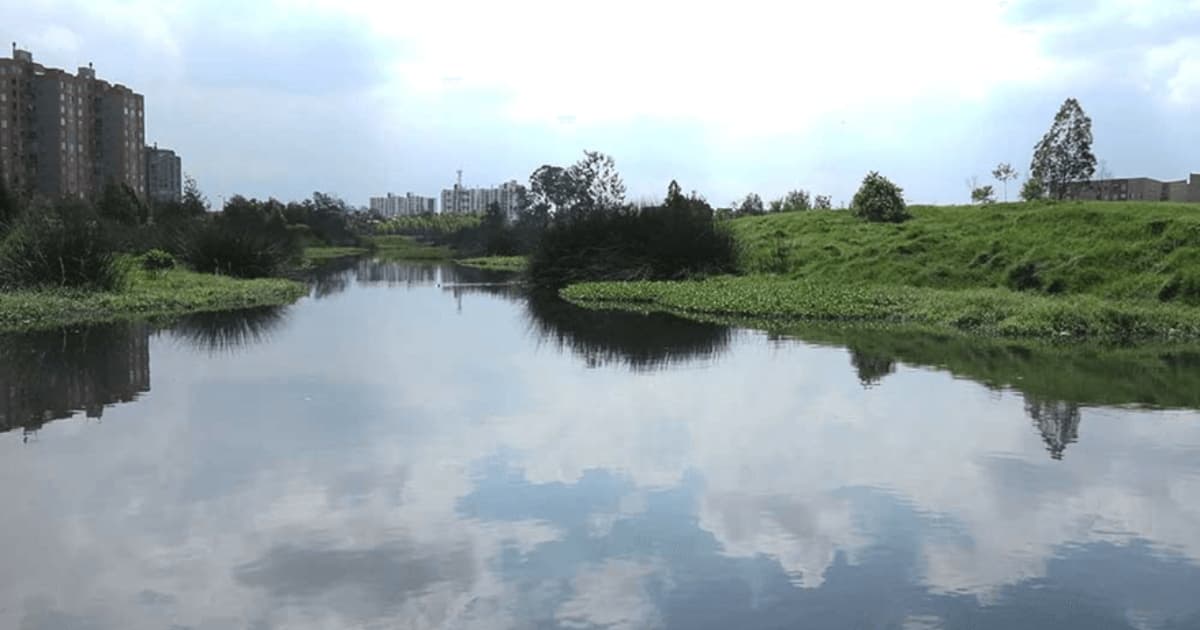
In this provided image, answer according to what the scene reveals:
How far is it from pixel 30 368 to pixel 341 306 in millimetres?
11963

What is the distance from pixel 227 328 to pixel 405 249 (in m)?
68.6

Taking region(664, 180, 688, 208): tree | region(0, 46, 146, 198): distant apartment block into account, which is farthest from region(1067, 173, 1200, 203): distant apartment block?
region(0, 46, 146, 198): distant apartment block

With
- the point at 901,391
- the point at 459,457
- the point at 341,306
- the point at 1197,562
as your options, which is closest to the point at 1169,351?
the point at 901,391

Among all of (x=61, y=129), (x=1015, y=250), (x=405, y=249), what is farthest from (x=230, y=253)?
(x=405, y=249)

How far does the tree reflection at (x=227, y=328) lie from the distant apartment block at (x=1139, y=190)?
90.3ft

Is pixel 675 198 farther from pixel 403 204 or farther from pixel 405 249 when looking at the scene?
pixel 403 204

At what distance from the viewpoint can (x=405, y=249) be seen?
85.2m

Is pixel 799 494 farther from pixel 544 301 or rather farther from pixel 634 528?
pixel 544 301

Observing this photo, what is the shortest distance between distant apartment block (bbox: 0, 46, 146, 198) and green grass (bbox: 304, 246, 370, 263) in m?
13.4

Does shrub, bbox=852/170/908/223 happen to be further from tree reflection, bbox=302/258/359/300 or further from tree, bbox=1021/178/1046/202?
tree reflection, bbox=302/258/359/300

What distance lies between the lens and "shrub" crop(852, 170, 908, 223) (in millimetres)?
31880

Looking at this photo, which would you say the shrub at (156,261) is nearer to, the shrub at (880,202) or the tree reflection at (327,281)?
the tree reflection at (327,281)

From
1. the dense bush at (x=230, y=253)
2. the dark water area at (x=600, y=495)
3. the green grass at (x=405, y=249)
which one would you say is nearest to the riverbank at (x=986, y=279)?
the dark water area at (x=600, y=495)

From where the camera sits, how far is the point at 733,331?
17.1 meters
